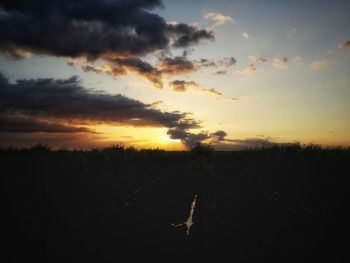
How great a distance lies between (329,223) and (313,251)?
10.9 feet

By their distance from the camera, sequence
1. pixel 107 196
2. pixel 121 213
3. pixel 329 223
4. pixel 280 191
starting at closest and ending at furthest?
pixel 329 223
pixel 121 213
pixel 107 196
pixel 280 191

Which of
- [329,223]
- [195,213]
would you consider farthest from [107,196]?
[329,223]

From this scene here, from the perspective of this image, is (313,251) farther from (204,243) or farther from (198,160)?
(198,160)

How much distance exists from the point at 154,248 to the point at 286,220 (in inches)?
199

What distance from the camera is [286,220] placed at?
11.0 meters

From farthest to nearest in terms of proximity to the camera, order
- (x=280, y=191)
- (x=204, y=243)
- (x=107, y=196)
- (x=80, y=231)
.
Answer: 1. (x=280, y=191)
2. (x=107, y=196)
3. (x=80, y=231)
4. (x=204, y=243)

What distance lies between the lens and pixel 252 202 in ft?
48.3

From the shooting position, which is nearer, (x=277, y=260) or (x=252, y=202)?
(x=277, y=260)

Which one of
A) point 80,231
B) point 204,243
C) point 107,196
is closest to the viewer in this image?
point 204,243

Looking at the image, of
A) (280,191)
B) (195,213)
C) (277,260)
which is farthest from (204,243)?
(280,191)

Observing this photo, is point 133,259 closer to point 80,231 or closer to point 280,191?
point 80,231

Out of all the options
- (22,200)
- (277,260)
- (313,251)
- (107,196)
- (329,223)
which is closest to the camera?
(277,260)

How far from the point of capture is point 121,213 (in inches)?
479

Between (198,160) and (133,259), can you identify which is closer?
(133,259)
